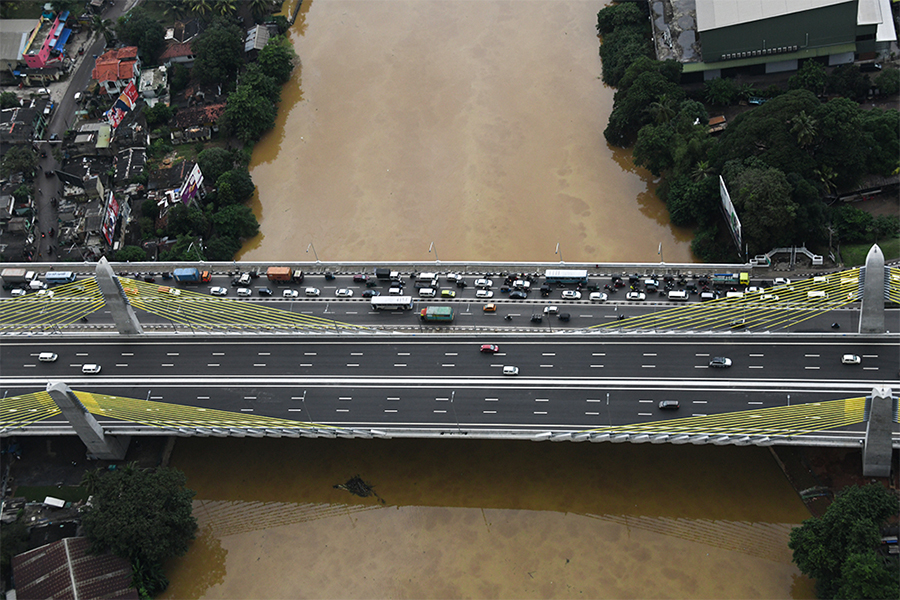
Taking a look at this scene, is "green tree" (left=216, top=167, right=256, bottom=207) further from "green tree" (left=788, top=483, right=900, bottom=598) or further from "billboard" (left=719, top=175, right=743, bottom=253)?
"green tree" (left=788, top=483, right=900, bottom=598)

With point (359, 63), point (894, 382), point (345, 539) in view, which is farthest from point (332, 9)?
point (894, 382)

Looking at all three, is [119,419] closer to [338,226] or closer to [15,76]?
[338,226]

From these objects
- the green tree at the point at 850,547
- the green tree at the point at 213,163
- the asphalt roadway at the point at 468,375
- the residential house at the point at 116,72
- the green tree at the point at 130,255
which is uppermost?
the residential house at the point at 116,72

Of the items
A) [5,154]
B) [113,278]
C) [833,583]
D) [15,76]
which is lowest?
[833,583]

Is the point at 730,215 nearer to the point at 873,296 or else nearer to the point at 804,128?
the point at 804,128

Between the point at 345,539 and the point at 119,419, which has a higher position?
the point at 119,419

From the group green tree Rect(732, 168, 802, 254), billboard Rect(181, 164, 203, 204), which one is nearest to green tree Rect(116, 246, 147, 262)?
billboard Rect(181, 164, 203, 204)

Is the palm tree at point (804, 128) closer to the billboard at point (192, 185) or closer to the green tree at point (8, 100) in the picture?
the billboard at point (192, 185)

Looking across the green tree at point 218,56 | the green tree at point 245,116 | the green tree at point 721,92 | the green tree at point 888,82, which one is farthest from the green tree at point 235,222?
the green tree at point 888,82
